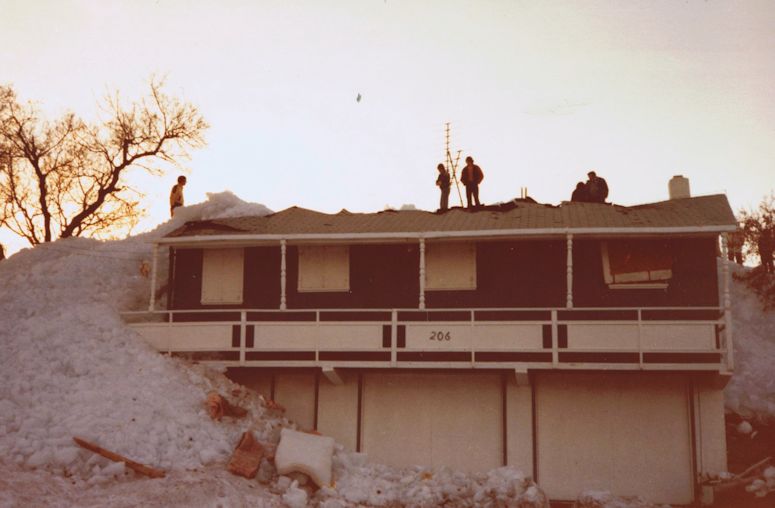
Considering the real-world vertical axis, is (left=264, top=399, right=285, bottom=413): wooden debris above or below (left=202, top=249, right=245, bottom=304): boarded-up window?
below

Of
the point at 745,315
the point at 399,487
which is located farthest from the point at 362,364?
the point at 745,315

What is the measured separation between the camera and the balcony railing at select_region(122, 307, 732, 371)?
21828mm

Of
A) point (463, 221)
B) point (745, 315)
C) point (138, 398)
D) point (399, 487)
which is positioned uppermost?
point (463, 221)

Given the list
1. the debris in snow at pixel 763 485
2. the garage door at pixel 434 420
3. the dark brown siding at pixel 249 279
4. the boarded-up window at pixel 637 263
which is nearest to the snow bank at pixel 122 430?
the garage door at pixel 434 420

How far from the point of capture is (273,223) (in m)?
26.2

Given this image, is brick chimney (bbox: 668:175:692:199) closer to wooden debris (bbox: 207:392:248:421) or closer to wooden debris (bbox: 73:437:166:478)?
wooden debris (bbox: 207:392:248:421)

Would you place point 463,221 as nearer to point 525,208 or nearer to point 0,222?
point 525,208

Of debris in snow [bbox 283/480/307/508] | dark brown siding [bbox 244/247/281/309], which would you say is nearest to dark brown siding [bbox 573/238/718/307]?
dark brown siding [bbox 244/247/281/309]

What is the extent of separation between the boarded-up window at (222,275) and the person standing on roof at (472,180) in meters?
7.55

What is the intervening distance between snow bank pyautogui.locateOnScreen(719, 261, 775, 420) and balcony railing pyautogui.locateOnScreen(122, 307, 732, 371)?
27.1 feet

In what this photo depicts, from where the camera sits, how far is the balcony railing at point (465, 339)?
21828 mm

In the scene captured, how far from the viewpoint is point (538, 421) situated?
23.0 meters

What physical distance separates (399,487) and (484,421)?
10.7 feet

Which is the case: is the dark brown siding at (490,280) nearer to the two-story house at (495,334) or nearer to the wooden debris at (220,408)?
the two-story house at (495,334)
